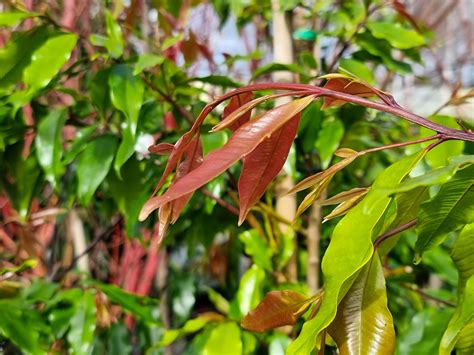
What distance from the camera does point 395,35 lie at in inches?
39.9

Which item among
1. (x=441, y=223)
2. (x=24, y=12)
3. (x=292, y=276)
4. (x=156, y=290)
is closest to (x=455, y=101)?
(x=292, y=276)

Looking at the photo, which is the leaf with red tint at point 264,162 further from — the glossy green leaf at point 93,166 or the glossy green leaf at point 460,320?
the glossy green leaf at point 93,166

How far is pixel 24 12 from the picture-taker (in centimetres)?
88

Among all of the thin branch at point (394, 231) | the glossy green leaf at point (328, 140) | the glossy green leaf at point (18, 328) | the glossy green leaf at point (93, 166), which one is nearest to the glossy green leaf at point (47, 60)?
the glossy green leaf at point (93, 166)

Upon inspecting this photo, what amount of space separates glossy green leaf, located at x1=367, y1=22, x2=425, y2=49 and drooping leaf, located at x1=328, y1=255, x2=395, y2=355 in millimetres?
607

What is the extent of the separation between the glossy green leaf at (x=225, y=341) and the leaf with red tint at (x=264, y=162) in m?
0.43

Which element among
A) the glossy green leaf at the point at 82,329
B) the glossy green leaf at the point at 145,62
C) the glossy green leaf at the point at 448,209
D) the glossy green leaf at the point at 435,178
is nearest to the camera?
the glossy green leaf at the point at 435,178

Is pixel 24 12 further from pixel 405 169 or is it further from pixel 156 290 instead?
pixel 156 290

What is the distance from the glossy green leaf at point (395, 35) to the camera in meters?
1.01

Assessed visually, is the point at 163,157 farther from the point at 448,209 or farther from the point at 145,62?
the point at 448,209

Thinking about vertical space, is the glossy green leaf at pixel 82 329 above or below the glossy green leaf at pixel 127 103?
below

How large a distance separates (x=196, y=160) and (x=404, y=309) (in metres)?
0.94

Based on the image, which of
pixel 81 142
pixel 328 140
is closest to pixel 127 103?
pixel 81 142

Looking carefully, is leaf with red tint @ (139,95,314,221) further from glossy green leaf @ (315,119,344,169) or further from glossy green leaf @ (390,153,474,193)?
glossy green leaf @ (315,119,344,169)
